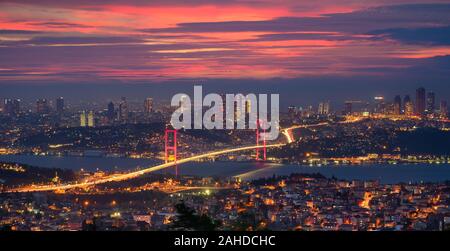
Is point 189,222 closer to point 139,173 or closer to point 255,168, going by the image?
point 139,173

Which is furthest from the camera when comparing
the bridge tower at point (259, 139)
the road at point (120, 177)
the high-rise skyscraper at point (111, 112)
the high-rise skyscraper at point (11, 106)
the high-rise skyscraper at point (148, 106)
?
the high-rise skyscraper at point (111, 112)

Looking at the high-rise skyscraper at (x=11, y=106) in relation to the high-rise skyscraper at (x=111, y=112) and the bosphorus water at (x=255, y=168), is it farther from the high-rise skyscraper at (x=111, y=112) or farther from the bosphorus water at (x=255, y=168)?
the high-rise skyscraper at (x=111, y=112)

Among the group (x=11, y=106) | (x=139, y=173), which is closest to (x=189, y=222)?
(x=139, y=173)

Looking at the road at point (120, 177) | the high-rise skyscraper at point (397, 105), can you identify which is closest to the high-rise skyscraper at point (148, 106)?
the road at point (120, 177)

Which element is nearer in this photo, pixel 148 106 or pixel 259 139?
pixel 148 106

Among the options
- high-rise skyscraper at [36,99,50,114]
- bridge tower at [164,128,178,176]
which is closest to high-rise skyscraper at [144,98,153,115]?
bridge tower at [164,128,178,176]
